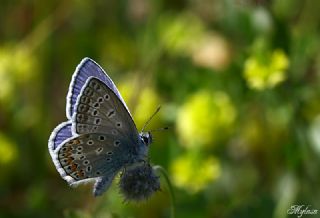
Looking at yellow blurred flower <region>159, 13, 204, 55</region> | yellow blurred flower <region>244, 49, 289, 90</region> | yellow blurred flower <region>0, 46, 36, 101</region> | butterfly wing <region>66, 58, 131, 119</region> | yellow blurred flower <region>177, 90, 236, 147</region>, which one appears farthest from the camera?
yellow blurred flower <region>159, 13, 204, 55</region>

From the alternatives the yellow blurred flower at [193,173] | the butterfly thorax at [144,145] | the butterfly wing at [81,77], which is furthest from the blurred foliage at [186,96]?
the butterfly wing at [81,77]

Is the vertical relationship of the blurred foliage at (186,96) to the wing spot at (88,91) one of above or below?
below

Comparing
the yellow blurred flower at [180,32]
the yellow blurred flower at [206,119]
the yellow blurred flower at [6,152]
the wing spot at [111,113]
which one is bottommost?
the yellow blurred flower at [6,152]

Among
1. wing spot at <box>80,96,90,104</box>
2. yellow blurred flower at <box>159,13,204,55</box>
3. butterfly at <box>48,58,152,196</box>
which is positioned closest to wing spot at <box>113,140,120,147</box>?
butterfly at <box>48,58,152,196</box>

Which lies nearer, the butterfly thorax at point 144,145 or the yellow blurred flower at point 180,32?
the butterfly thorax at point 144,145

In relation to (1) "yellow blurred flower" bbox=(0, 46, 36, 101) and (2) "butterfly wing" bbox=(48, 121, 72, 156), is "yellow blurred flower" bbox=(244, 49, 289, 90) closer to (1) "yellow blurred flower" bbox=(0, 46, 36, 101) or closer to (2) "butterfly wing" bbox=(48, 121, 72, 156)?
(2) "butterfly wing" bbox=(48, 121, 72, 156)

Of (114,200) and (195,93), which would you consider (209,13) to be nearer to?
(195,93)

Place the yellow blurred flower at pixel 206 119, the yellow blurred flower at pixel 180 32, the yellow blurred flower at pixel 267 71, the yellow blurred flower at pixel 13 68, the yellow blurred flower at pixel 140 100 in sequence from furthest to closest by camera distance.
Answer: the yellow blurred flower at pixel 180 32, the yellow blurred flower at pixel 13 68, the yellow blurred flower at pixel 140 100, the yellow blurred flower at pixel 206 119, the yellow blurred flower at pixel 267 71

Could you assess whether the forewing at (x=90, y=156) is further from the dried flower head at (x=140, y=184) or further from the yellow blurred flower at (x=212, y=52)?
the yellow blurred flower at (x=212, y=52)
